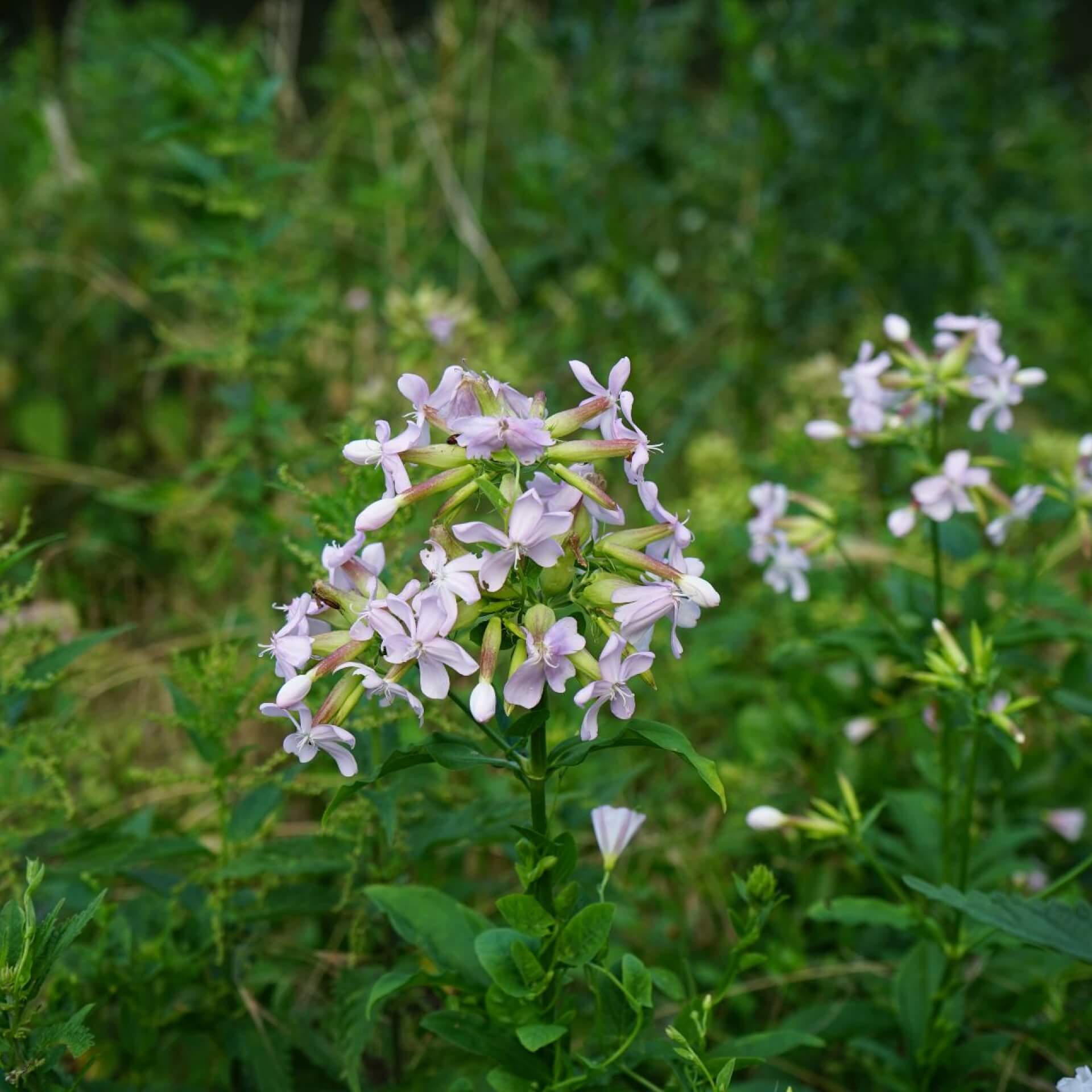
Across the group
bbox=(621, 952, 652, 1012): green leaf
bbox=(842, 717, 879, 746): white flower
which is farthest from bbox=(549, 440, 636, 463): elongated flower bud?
bbox=(842, 717, 879, 746): white flower

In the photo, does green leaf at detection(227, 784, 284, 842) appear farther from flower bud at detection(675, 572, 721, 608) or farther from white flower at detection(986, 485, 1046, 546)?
white flower at detection(986, 485, 1046, 546)

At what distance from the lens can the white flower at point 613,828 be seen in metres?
1.39

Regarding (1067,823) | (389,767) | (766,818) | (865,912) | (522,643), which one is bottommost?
(1067,823)

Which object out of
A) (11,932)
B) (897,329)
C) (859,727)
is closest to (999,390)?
(897,329)

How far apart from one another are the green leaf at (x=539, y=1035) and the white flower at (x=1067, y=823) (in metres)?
1.16

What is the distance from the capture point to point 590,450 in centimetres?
113

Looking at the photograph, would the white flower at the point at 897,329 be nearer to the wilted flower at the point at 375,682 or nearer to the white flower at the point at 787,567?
the white flower at the point at 787,567

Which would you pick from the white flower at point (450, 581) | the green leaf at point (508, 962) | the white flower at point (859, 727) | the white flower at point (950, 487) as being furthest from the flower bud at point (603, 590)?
the white flower at point (859, 727)

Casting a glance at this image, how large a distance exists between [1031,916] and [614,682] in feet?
1.84

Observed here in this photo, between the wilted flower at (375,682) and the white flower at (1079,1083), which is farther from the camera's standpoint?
the white flower at (1079,1083)

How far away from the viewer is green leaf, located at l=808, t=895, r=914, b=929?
5.10 feet

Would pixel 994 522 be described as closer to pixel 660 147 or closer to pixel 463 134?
pixel 660 147

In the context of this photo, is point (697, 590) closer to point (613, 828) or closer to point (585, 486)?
point (585, 486)

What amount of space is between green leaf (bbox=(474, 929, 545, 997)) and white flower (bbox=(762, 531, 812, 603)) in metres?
0.81
